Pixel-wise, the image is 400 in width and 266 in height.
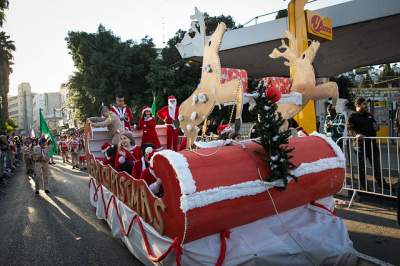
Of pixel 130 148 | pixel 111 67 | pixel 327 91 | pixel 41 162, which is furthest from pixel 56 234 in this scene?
pixel 111 67

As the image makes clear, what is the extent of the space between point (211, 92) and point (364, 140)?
330cm

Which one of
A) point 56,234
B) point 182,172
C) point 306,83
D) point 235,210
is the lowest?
point 56,234

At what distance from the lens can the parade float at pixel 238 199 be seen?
10.0 feet

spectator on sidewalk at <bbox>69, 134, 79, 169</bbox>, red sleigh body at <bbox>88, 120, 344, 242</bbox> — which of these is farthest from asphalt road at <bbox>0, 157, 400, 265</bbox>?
spectator on sidewalk at <bbox>69, 134, 79, 169</bbox>

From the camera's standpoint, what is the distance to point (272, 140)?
3.49 meters

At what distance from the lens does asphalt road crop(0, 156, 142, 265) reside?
4569 mm

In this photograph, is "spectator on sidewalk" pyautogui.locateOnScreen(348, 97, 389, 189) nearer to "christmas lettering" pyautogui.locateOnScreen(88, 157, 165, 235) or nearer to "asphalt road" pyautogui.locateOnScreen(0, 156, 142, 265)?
"christmas lettering" pyautogui.locateOnScreen(88, 157, 165, 235)

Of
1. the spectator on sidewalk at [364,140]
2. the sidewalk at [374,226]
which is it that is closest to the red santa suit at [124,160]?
the sidewalk at [374,226]

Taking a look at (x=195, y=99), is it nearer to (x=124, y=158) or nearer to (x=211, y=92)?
(x=211, y=92)

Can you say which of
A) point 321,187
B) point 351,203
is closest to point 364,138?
point 351,203

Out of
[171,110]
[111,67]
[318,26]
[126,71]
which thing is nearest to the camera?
[171,110]

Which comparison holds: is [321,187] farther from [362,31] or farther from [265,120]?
[362,31]

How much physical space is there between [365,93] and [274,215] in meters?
21.4

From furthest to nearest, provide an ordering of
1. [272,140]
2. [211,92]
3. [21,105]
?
[21,105], [211,92], [272,140]
